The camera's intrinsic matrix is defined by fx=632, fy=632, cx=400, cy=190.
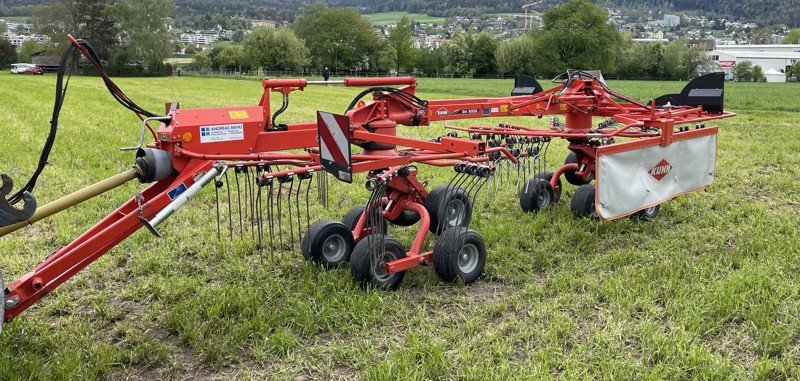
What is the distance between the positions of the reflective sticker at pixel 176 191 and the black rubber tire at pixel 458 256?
200 cm

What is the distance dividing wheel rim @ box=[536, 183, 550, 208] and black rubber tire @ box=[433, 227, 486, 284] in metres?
2.27

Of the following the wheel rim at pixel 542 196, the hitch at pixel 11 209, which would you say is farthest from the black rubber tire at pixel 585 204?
the hitch at pixel 11 209

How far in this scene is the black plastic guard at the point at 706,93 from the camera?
7.09 meters

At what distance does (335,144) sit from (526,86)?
396 cm

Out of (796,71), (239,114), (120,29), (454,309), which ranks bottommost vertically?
(454,309)

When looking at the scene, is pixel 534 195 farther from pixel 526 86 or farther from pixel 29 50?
pixel 29 50

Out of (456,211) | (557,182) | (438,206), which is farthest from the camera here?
(557,182)

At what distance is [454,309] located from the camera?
4562 mm

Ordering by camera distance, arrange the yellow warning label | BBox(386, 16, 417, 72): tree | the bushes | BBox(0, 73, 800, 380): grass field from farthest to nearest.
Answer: BBox(386, 16, 417, 72): tree < the bushes < the yellow warning label < BBox(0, 73, 800, 380): grass field

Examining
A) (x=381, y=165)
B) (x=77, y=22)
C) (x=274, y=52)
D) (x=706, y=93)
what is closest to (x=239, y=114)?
(x=381, y=165)

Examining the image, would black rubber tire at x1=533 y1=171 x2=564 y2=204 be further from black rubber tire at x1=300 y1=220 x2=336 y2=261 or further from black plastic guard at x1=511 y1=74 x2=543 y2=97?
black rubber tire at x1=300 y1=220 x2=336 y2=261

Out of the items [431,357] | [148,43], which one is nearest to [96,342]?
[431,357]

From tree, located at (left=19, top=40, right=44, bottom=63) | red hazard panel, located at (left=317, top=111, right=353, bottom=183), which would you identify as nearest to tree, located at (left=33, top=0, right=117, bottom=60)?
tree, located at (left=19, top=40, right=44, bottom=63)

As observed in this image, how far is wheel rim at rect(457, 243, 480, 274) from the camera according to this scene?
509 centimetres
